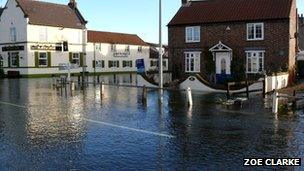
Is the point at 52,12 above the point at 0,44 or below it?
above

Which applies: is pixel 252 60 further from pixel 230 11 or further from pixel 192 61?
pixel 192 61

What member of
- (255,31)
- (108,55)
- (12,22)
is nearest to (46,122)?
(255,31)

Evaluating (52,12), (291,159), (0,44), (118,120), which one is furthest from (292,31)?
(0,44)

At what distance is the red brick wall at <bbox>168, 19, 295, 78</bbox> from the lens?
33812mm

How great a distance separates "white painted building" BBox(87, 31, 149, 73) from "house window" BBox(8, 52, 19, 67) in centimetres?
1106

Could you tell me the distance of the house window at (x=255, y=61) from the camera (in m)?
34.8

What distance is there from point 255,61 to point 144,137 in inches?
981

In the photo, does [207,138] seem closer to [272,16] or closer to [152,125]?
[152,125]

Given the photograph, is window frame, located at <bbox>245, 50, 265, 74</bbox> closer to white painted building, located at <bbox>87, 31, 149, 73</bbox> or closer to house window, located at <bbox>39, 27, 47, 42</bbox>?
house window, located at <bbox>39, 27, 47, 42</bbox>

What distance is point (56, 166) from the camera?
8922mm

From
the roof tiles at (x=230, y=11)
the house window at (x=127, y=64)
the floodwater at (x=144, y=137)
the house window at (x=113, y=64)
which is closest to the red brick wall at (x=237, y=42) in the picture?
the roof tiles at (x=230, y=11)

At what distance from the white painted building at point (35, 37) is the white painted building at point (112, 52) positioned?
3923 mm

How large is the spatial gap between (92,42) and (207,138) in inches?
2152

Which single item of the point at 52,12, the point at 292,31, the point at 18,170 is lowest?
the point at 18,170
